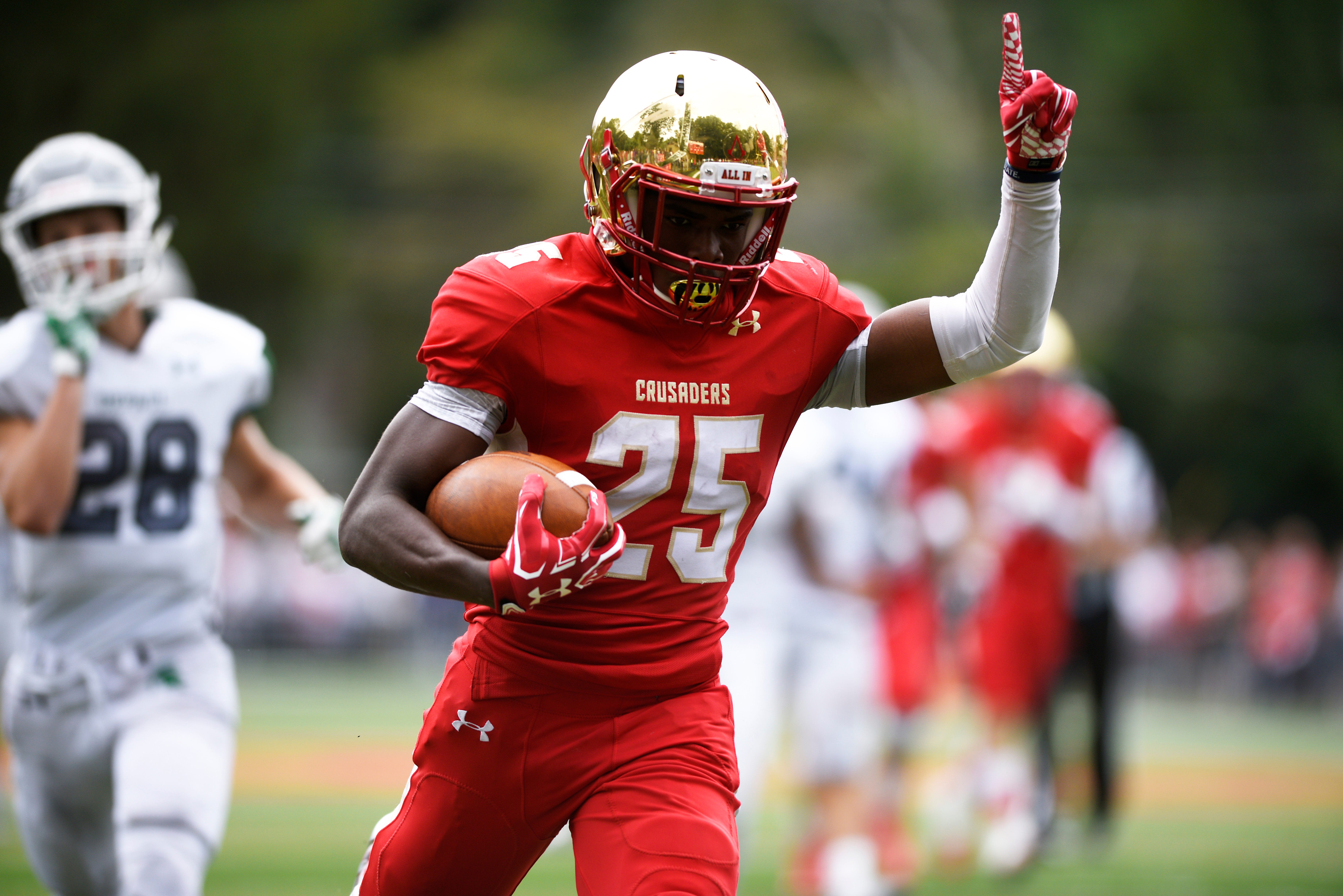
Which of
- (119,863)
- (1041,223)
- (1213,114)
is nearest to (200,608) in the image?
Result: (119,863)

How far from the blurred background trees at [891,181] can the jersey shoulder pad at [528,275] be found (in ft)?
65.5

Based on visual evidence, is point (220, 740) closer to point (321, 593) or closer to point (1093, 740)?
point (1093, 740)

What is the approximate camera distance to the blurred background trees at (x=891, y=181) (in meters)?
26.2

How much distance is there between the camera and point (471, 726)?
10.4 feet

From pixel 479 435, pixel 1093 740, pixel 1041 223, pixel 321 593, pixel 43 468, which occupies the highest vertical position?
pixel 1041 223

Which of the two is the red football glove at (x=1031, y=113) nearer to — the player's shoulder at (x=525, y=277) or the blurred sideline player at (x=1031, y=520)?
the player's shoulder at (x=525, y=277)

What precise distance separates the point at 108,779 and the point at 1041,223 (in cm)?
268

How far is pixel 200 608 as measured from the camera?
14.2ft

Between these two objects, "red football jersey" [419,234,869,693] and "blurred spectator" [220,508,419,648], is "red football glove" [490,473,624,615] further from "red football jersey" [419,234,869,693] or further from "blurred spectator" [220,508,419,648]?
"blurred spectator" [220,508,419,648]

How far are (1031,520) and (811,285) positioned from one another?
541 centimetres

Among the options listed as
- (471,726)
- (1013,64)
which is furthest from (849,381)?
(471,726)

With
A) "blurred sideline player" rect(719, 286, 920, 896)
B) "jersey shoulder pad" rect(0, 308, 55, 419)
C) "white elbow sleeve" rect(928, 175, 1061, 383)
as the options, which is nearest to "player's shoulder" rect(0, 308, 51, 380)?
"jersey shoulder pad" rect(0, 308, 55, 419)

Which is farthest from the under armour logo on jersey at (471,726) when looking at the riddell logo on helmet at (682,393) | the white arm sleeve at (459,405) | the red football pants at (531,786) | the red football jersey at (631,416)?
the riddell logo on helmet at (682,393)

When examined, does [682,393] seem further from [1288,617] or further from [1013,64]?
[1288,617]
